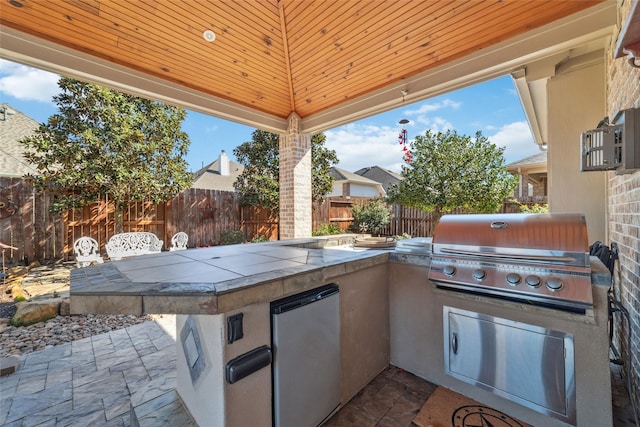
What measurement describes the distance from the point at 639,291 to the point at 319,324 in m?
1.75

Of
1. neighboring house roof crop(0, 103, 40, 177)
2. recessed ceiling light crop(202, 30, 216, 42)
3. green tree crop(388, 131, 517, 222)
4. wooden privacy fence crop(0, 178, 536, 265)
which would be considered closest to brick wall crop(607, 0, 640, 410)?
recessed ceiling light crop(202, 30, 216, 42)

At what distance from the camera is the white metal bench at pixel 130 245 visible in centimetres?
534

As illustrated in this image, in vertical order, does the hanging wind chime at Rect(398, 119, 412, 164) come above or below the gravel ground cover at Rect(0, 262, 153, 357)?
above

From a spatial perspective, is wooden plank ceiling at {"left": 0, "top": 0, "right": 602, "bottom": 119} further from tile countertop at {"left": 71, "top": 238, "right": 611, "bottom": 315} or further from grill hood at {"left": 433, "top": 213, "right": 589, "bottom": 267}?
tile countertop at {"left": 71, "top": 238, "right": 611, "bottom": 315}

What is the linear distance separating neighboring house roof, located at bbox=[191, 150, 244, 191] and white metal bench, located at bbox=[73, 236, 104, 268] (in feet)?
29.3

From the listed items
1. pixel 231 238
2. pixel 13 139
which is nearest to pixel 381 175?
→ pixel 231 238

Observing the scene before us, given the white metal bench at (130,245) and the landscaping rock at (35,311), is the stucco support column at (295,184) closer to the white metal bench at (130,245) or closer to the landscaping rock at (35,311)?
the white metal bench at (130,245)

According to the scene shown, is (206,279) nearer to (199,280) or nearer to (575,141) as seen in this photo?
(199,280)

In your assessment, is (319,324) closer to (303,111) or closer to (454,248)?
(454,248)

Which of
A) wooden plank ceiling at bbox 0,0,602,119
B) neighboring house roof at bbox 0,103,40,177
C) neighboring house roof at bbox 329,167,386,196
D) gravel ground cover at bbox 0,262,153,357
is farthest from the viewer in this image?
neighboring house roof at bbox 329,167,386,196

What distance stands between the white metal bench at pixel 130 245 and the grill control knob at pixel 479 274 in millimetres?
5660

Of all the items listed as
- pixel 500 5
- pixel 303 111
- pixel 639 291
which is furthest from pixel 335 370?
pixel 303 111

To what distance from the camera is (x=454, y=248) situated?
5.89 feet

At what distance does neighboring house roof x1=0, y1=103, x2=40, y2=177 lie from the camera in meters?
6.83
